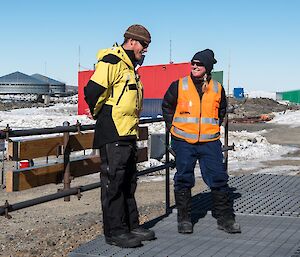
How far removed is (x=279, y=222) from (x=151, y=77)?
2688cm

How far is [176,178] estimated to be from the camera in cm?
518

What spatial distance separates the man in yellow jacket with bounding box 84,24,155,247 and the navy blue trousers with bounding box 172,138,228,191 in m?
0.69

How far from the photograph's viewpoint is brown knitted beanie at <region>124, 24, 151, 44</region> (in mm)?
4371

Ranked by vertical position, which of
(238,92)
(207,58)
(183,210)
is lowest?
(183,210)

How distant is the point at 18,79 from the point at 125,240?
8690 centimetres

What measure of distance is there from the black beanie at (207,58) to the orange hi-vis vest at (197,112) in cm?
15

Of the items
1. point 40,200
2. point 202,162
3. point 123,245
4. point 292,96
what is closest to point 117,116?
point 40,200

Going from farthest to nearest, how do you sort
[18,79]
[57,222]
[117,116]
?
[18,79]
[57,222]
[117,116]

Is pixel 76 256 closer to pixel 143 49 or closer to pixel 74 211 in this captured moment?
pixel 143 49

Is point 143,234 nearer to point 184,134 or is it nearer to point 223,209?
point 223,209

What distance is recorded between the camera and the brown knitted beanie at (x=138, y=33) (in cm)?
437

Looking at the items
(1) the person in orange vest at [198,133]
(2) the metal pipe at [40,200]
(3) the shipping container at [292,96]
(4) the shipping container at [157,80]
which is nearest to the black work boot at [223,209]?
(1) the person in orange vest at [198,133]

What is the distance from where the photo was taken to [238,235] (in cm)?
505

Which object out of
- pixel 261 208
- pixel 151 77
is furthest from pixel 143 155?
pixel 151 77
